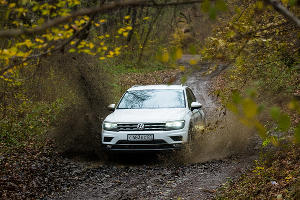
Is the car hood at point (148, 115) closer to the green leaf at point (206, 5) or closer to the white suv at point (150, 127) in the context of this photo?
the white suv at point (150, 127)

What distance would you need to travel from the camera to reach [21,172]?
332 inches

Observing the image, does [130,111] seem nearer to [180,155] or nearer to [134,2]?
[180,155]

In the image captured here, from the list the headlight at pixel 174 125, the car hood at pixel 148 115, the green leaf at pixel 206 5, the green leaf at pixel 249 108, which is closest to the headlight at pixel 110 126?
the car hood at pixel 148 115

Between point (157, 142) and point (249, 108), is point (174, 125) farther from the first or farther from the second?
point (249, 108)

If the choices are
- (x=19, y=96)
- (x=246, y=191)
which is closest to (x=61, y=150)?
(x=19, y=96)

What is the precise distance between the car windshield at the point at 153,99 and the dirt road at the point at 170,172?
1.15 meters

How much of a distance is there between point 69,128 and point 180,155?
326 cm

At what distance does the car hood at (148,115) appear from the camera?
352 inches

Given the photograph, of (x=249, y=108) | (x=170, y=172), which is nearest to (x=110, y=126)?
(x=170, y=172)

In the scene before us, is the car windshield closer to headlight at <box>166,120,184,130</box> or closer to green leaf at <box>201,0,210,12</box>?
headlight at <box>166,120,184,130</box>

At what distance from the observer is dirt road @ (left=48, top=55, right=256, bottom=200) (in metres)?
6.99

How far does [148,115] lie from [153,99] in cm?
105

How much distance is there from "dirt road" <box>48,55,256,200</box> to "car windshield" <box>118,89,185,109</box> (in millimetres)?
1154

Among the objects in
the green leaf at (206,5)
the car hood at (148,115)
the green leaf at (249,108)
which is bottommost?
the car hood at (148,115)
